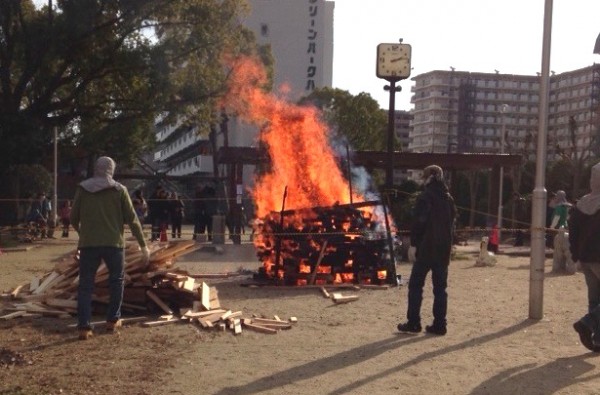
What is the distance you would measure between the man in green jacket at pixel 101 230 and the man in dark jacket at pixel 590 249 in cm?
462

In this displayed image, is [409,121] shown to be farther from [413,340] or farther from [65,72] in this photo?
[413,340]

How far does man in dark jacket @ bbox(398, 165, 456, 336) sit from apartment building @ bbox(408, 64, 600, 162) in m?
136

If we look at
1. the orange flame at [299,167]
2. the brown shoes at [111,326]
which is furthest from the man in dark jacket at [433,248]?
the orange flame at [299,167]

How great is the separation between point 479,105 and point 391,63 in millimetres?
147340

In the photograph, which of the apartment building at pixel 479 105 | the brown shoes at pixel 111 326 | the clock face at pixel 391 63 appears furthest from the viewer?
the apartment building at pixel 479 105

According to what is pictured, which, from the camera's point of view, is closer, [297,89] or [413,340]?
[413,340]

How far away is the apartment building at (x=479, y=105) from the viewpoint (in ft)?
482

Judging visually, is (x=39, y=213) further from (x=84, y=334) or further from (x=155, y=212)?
(x=84, y=334)

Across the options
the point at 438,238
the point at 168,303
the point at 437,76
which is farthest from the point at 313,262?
the point at 437,76

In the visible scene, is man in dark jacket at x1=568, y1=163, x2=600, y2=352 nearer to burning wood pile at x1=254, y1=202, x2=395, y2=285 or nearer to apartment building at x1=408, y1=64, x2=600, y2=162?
burning wood pile at x1=254, y1=202, x2=395, y2=285

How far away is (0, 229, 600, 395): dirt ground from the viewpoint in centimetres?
630

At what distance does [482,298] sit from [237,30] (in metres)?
19.6

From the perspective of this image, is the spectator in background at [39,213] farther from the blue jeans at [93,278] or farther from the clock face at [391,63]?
the blue jeans at [93,278]

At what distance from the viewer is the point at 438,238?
337 inches
